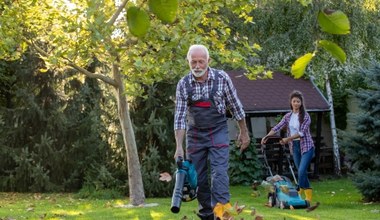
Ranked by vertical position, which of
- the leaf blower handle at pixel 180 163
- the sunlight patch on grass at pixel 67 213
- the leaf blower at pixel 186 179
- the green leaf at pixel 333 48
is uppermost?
the green leaf at pixel 333 48

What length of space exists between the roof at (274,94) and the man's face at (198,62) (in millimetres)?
13654

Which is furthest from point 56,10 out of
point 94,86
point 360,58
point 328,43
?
point 360,58

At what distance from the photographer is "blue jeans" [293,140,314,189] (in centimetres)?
942

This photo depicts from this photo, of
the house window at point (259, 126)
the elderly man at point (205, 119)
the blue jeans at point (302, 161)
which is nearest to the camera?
the elderly man at point (205, 119)

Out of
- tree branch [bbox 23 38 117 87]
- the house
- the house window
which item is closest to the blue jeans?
tree branch [bbox 23 38 117 87]

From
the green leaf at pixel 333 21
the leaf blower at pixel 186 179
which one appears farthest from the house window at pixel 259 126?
the green leaf at pixel 333 21

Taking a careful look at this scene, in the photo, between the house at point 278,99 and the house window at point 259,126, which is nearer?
the house at point 278,99

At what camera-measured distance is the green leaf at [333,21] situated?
3.19 ft

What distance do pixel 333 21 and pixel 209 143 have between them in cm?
488

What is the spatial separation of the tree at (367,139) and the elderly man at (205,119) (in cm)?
515

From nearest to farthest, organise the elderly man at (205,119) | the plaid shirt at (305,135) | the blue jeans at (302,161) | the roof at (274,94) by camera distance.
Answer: the elderly man at (205,119) < the plaid shirt at (305,135) < the blue jeans at (302,161) < the roof at (274,94)

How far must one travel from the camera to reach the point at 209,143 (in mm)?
5840

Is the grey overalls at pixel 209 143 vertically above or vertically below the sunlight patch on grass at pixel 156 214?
above

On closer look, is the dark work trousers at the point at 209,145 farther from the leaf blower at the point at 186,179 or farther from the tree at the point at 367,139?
the tree at the point at 367,139
